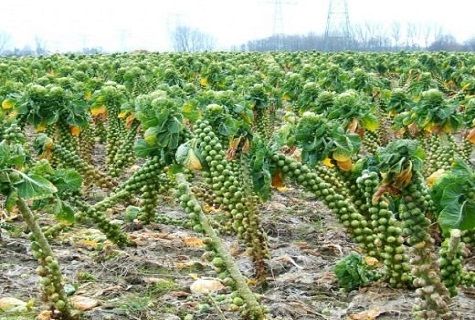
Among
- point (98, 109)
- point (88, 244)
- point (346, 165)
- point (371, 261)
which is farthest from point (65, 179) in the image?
point (98, 109)

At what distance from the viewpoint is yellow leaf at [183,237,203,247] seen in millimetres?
4758

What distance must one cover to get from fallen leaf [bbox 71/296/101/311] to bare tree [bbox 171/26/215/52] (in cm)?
5042

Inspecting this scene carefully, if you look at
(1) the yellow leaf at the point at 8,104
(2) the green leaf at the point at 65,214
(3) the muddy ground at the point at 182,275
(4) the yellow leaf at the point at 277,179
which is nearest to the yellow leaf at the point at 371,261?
(3) the muddy ground at the point at 182,275

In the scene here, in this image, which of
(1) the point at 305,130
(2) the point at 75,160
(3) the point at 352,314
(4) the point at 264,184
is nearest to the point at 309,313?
(3) the point at 352,314

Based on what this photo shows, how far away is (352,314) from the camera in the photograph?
350 cm

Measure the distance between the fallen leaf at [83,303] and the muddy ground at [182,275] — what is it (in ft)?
0.07

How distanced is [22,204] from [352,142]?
→ 189cm

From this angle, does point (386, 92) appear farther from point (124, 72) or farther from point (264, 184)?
point (264, 184)

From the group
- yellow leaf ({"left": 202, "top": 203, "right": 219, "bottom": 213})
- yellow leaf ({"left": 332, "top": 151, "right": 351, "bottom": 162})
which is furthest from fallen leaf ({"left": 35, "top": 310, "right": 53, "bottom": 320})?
yellow leaf ({"left": 202, "top": 203, "right": 219, "bottom": 213})

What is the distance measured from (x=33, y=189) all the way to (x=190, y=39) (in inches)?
2098

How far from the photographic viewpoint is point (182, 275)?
4.19 meters

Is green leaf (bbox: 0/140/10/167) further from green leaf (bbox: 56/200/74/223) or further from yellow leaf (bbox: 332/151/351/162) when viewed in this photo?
yellow leaf (bbox: 332/151/351/162)

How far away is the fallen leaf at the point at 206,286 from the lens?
3.82 meters

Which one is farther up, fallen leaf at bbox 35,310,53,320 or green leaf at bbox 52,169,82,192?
green leaf at bbox 52,169,82,192
